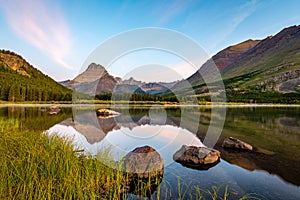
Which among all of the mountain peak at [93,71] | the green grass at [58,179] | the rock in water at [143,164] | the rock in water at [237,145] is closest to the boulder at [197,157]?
the rock in water at [143,164]

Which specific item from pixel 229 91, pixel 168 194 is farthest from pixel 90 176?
pixel 229 91

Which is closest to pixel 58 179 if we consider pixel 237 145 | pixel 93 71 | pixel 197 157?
pixel 197 157

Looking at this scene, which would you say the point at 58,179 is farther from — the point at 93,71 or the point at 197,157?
the point at 93,71

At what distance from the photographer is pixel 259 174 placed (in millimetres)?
8953

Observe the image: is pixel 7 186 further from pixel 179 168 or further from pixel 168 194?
pixel 179 168

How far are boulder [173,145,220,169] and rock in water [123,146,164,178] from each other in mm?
1893

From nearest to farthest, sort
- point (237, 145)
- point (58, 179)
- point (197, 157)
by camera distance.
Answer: point (58, 179) < point (197, 157) < point (237, 145)

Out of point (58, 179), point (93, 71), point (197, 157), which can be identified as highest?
point (93, 71)

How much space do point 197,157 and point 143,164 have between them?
326 centimetres

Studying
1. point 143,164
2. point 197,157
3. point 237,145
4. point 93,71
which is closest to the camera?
point 143,164

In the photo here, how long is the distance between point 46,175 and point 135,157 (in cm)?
342

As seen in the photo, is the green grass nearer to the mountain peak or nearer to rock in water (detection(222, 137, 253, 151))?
rock in water (detection(222, 137, 253, 151))

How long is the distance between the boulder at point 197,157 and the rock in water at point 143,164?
74.5 inches

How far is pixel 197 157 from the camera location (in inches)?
406
